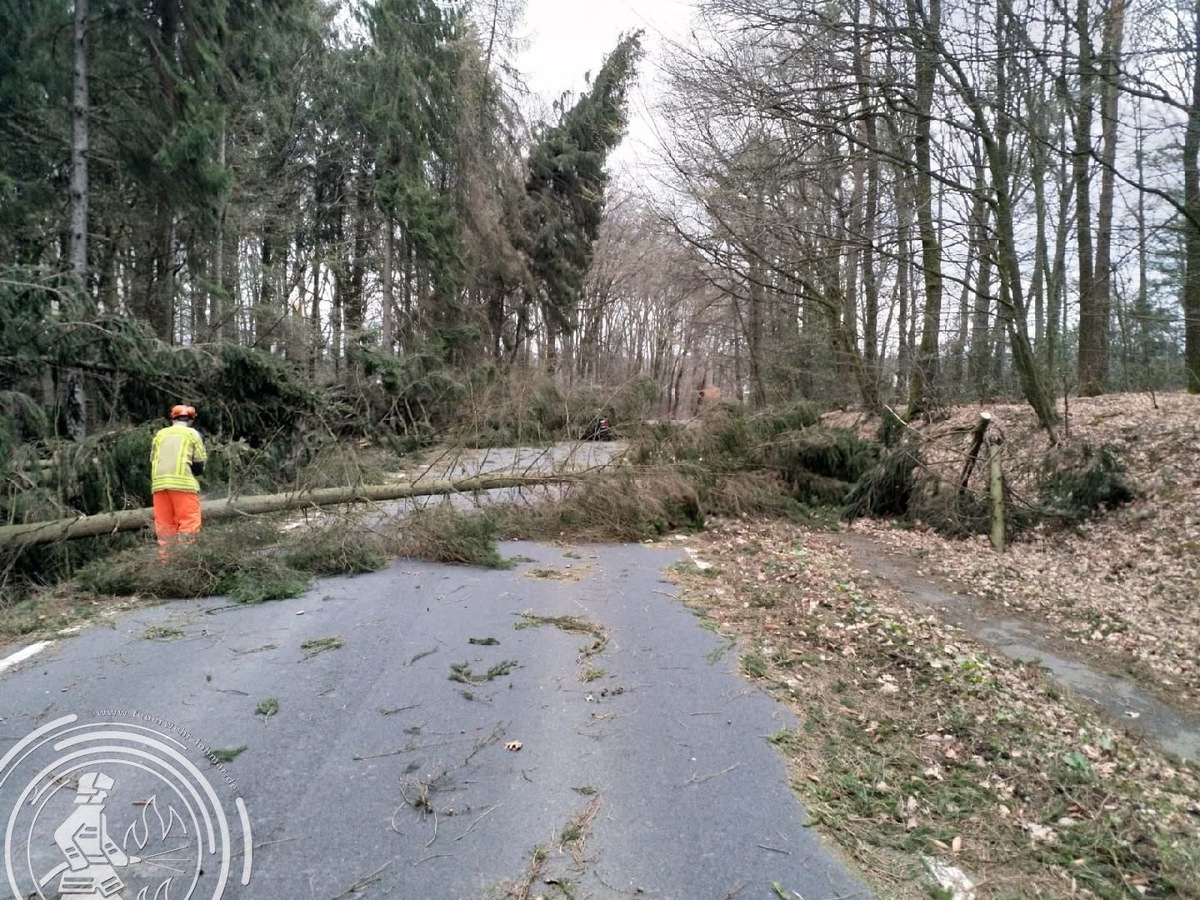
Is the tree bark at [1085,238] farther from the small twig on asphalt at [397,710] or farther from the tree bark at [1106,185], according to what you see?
the small twig on asphalt at [397,710]

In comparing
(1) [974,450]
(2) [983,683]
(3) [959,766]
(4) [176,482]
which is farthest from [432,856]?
(1) [974,450]

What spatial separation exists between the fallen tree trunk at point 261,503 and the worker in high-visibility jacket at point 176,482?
0.24 meters

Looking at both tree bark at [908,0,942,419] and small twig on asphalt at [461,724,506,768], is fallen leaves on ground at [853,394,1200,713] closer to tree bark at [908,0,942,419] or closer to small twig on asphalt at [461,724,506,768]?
tree bark at [908,0,942,419]

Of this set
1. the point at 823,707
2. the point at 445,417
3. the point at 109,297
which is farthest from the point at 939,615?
the point at 109,297

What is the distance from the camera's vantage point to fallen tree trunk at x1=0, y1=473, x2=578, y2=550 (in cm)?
635

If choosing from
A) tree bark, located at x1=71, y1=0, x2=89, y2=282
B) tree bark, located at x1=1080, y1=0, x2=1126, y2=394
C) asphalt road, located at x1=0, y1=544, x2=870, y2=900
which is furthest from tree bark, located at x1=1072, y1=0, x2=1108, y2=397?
tree bark, located at x1=71, y1=0, x2=89, y2=282

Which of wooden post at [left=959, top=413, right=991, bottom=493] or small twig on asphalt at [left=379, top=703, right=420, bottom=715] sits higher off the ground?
wooden post at [left=959, top=413, right=991, bottom=493]

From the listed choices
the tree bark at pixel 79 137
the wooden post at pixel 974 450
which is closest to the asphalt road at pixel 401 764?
the wooden post at pixel 974 450

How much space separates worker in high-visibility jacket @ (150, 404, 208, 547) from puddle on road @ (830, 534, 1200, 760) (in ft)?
23.2

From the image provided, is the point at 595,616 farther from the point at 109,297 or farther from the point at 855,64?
the point at 109,297

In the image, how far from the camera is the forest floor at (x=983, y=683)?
2.89 m

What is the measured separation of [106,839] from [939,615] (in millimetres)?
6135

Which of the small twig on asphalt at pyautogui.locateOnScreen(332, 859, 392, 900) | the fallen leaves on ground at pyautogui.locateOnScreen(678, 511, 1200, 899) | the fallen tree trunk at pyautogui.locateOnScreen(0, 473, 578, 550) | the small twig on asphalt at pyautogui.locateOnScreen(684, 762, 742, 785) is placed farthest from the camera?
the fallen tree trunk at pyautogui.locateOnScreen(0, 473, 578, 550)

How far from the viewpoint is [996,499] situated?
8859 millimetres
